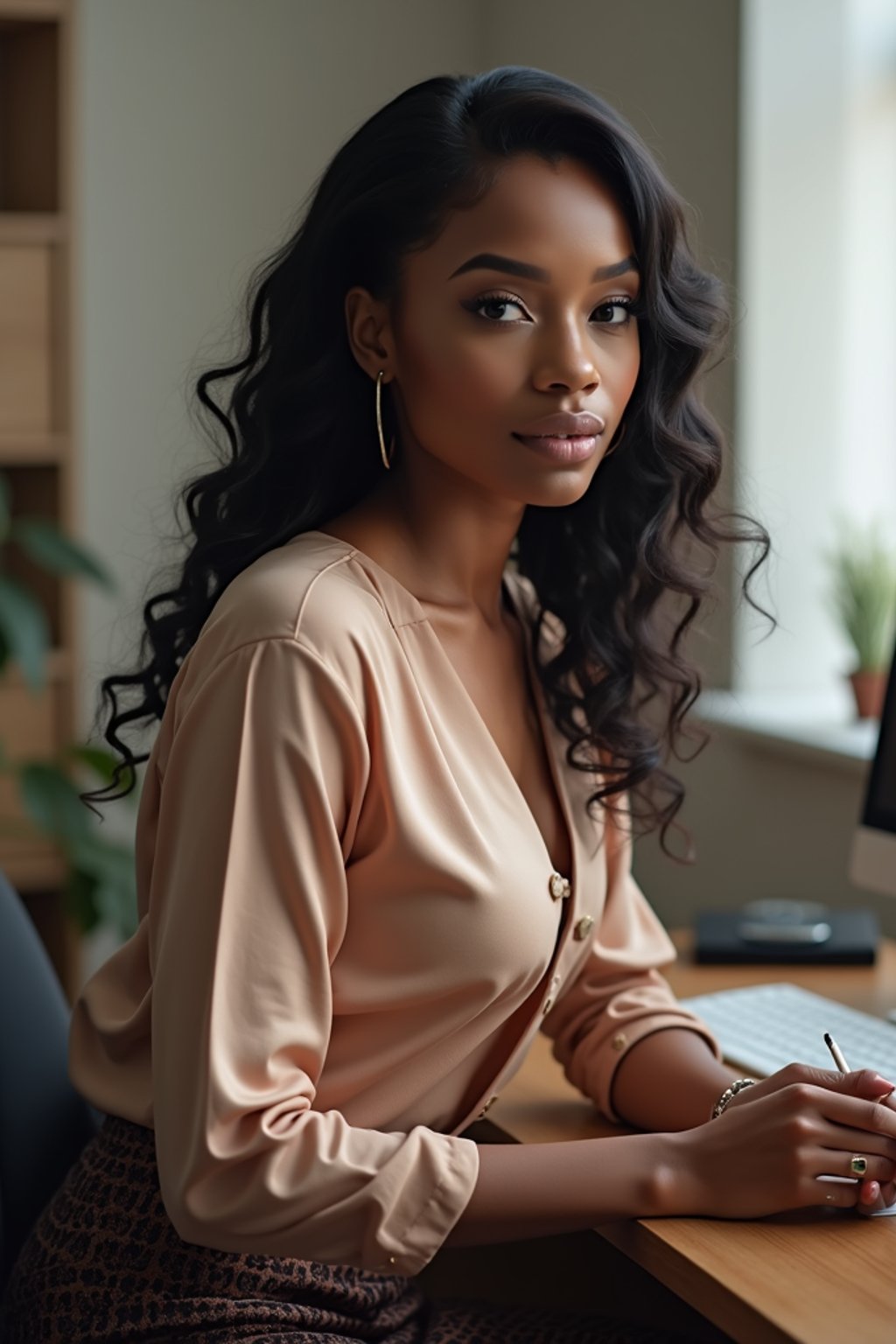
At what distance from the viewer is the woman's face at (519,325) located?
3.82 ft

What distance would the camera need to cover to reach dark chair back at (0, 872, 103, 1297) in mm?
1361

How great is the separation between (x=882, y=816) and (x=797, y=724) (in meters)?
0.90

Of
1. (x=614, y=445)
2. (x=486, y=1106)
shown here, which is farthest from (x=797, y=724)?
(x=486, y=1106)

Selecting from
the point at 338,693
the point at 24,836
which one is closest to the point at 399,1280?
the point at 338,693

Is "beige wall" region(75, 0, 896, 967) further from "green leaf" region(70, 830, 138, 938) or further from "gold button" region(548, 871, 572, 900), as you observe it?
"gold button" region(548, 871, 572, 900)

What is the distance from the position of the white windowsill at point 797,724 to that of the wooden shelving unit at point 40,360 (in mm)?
1150

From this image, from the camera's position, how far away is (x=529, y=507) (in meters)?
1.48

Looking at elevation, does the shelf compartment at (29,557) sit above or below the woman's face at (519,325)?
below

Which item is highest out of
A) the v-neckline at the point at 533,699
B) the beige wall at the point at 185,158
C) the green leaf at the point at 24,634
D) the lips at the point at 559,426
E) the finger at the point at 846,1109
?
the beige wall at the point at 185,158

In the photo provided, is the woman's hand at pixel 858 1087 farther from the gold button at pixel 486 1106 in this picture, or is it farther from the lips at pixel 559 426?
the lips at pixel 559 426

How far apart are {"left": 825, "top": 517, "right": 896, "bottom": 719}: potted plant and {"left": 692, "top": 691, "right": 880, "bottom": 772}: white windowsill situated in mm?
57

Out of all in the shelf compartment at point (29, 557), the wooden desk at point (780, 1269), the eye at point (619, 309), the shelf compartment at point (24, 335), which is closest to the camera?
the wooden desk at point (780, 1269)

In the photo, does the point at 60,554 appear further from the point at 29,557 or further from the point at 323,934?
the point at 323,934

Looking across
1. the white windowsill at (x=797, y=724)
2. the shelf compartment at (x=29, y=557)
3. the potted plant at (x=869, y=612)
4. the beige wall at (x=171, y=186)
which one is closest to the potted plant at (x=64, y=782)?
the shelf compartment at (x=29, y=557)
